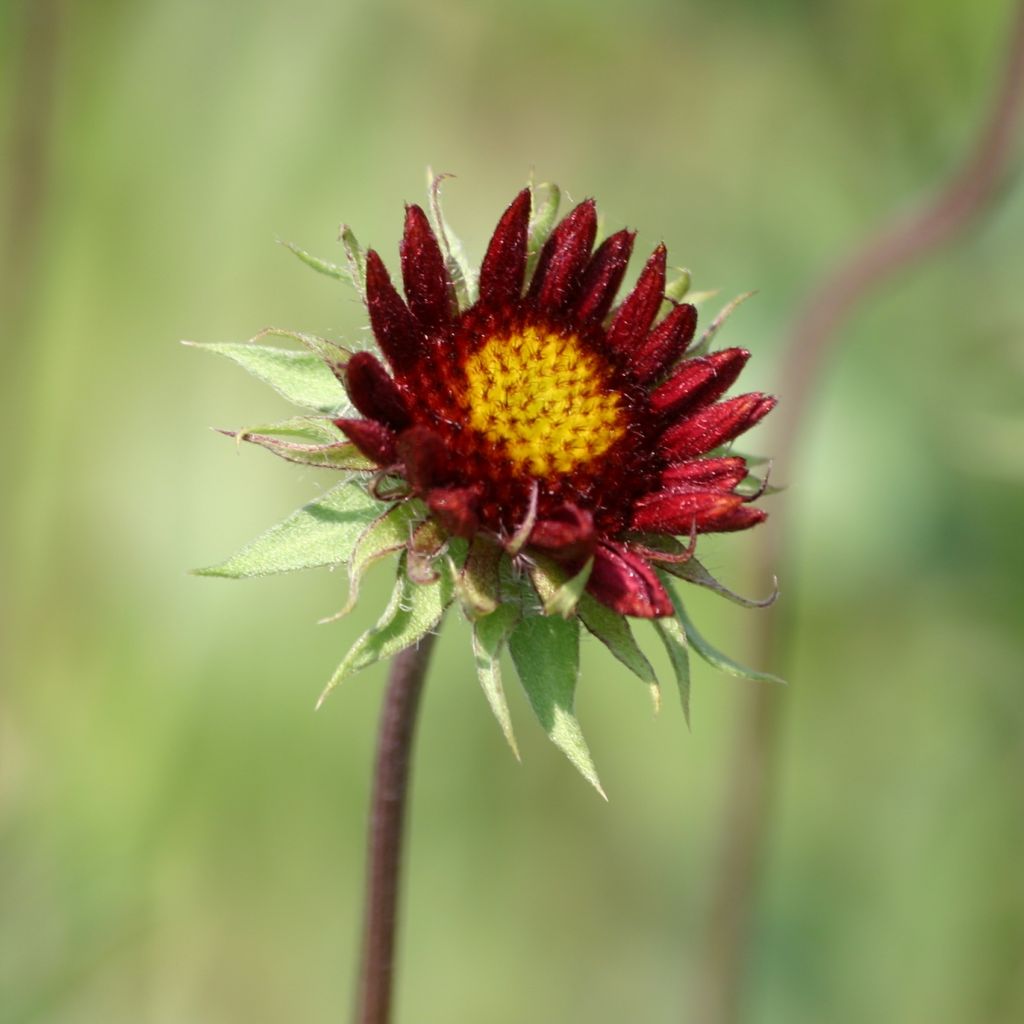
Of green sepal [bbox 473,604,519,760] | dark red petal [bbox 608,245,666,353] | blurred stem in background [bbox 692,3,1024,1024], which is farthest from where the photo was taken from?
blurred stem in background [bbox 692,3,1024,1024]

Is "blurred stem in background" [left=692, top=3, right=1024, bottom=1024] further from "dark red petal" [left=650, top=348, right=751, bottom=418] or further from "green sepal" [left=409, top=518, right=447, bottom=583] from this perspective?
"green sepal" [left=409, top=518, right=447, bottom=583]

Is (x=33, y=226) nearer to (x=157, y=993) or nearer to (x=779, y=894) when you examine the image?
(x=157, y=993)

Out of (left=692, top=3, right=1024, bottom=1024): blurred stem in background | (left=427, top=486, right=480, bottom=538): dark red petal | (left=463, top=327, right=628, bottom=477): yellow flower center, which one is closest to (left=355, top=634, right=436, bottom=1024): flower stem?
(left=427, top=486, right=480, bottom=538): dark red petal

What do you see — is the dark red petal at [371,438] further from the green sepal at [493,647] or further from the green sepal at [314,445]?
the green sepal at [493,647]

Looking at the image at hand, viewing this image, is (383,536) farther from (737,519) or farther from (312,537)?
(737,519)

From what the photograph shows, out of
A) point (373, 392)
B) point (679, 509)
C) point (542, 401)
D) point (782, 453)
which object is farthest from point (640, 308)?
point (782, 453)
